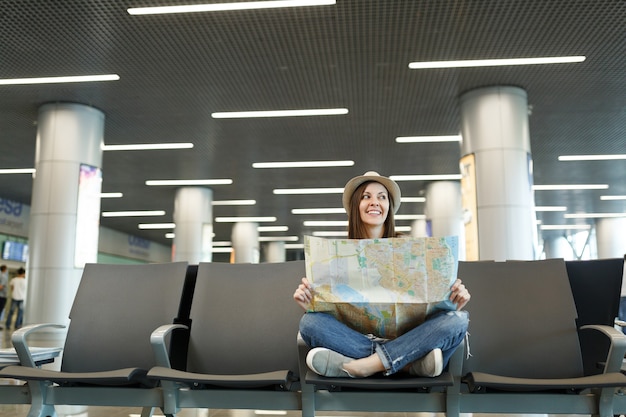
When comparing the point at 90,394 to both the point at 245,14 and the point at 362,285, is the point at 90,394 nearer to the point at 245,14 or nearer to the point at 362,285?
the point at 362,285

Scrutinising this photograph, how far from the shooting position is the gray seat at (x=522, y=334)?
2258 mm

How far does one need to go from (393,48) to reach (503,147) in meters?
2.30

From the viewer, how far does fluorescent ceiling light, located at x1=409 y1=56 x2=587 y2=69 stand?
25.1 feet

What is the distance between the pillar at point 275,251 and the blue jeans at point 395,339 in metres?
26.1

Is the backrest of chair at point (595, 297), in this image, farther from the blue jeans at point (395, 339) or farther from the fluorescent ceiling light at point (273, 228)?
the fluorescent ceiling light at point (273, 228)

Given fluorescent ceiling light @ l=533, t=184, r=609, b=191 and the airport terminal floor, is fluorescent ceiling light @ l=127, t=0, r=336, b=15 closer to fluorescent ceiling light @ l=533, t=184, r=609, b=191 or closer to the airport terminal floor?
the airport terminal floor

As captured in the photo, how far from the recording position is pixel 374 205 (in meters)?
2.70

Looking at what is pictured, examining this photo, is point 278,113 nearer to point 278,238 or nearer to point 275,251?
point 278,238

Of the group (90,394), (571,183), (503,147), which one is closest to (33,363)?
(90,394)

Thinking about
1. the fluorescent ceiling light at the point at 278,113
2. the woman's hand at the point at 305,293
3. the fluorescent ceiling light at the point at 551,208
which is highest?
the fluorescent ceiling light at the point at 278,113

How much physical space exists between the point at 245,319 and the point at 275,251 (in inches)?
1010

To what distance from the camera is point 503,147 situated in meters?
8.29

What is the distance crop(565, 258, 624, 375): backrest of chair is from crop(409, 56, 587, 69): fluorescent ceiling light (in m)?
5.50

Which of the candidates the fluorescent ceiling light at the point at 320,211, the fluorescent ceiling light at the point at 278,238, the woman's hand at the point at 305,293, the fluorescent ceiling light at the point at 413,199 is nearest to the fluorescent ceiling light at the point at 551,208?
the fluorescent ceiling light at the point at 413,199
